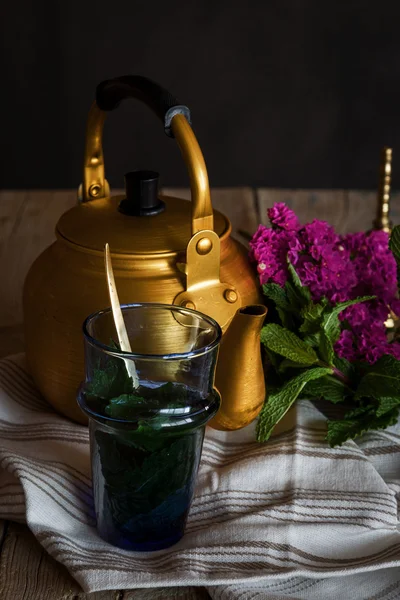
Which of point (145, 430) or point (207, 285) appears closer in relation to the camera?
point (145, 430)

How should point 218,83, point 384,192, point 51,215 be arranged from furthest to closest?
point 218,83, point 51,215, point 384,192

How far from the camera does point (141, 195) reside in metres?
0.81

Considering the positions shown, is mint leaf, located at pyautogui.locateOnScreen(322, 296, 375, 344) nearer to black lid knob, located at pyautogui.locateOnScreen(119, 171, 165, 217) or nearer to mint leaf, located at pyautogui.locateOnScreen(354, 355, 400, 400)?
mint leaf, located at pyautogui.locateOnScreen(354, 355, 400, 400)

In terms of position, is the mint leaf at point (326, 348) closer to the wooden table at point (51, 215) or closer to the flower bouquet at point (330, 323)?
the flower bouquet at point (330, 323)

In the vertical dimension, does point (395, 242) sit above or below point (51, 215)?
above

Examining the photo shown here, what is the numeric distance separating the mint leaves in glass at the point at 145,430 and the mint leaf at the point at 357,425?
164mm

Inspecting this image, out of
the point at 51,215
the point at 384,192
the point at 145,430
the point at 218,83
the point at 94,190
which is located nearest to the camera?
the point at 145,430

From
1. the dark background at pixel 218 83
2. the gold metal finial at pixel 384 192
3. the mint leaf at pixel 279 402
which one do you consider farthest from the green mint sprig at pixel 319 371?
the dark background at pixel 218 83

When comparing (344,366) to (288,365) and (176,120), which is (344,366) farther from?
(176,120)

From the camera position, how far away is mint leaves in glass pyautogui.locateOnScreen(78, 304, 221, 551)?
1.99ft

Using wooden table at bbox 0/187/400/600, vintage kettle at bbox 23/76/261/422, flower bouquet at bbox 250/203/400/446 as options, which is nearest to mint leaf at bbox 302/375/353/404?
flower bouquet at bbox 250/203/400/446

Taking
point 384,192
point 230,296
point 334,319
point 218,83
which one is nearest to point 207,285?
point 230,296

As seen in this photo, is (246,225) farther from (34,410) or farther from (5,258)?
(34,410)

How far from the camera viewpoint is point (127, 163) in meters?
2.47
